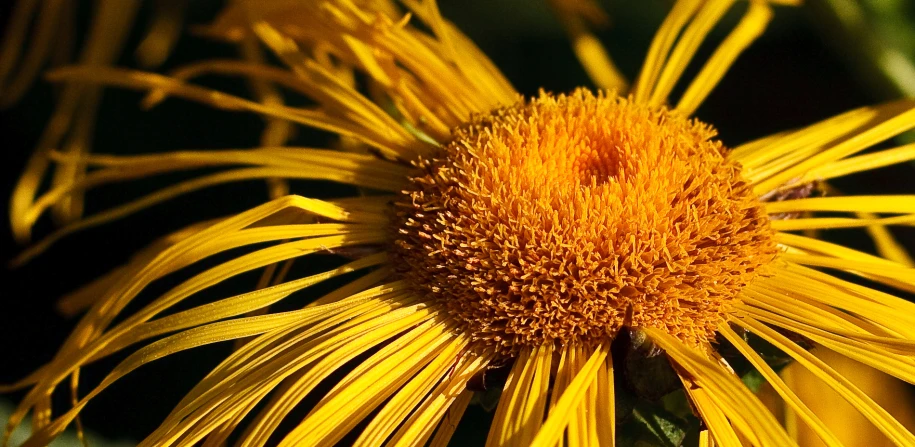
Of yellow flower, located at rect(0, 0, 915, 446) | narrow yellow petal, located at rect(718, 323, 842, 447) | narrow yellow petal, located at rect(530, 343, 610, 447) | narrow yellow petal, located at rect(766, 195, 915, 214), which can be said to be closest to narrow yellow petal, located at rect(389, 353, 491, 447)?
yellow flower, located at rect(0, 0, 915, 446)

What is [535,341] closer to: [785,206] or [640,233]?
[640,233]

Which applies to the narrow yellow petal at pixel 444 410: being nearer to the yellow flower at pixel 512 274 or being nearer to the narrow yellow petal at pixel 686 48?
the yellow flower at pixel 512 274

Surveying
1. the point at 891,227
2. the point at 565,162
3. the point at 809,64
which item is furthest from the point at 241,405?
the point at 809,64


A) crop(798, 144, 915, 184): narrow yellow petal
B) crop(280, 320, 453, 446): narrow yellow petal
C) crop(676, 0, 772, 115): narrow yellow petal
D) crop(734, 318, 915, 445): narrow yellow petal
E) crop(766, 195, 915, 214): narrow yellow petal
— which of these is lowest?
crop(734, 318, 915, 445): narrow yellow petal

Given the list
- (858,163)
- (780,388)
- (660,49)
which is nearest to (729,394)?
(780,388)

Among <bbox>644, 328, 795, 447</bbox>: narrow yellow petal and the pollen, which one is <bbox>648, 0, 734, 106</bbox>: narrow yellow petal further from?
<bbox>644, 328, 795, 447</bbox>: narrow yellow petal

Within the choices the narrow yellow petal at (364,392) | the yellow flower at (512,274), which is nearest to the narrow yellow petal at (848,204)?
the yellow flower at (512,274)

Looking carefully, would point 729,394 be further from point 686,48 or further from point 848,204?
point 686,48

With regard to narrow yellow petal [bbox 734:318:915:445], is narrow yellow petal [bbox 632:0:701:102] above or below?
above
